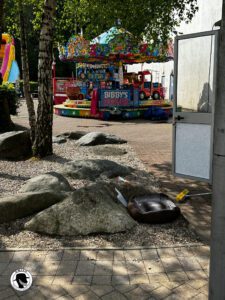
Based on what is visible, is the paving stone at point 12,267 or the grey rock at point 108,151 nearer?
the paving stone at point 12,267

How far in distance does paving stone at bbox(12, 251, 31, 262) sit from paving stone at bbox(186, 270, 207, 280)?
59.7 inches

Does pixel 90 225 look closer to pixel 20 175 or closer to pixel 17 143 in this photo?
pixel 20 175

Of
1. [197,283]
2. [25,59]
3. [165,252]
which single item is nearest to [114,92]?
[25,59]

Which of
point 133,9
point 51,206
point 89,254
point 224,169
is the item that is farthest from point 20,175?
point 224,169

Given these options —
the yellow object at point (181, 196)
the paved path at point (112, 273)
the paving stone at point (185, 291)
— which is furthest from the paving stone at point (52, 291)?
the yellow object at point (181, 196)

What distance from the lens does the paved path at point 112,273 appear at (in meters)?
2.98

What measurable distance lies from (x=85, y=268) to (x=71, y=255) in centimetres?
31

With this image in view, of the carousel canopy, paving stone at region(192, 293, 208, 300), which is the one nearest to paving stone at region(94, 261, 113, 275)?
paving stone at region(192, 293, 208, 300)

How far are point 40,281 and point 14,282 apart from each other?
0.22 metres

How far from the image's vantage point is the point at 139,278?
322cm

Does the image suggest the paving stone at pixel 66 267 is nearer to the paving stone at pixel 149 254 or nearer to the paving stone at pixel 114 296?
the paving stone at pixel 114 296

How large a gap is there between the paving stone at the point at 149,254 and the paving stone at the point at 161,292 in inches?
21.5

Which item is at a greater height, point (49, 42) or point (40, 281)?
point (49, 42)

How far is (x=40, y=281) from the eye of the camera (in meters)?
3.18
